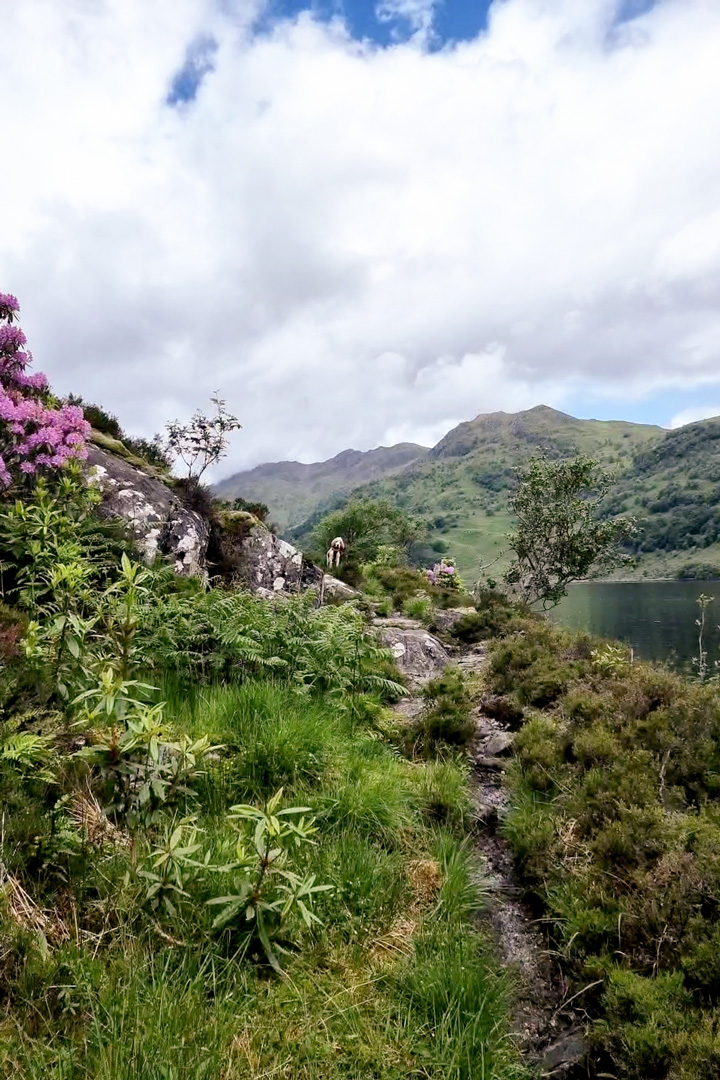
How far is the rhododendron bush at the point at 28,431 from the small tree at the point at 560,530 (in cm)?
1991

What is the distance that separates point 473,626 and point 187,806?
39.0ft

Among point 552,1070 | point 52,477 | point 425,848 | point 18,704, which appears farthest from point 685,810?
point 52,477

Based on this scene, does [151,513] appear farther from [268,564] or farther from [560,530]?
[560,530]

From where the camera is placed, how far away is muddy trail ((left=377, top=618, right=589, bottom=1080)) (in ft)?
9.90

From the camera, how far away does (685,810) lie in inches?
180

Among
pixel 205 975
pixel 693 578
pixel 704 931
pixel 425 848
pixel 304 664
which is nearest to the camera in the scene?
pixel 205 975

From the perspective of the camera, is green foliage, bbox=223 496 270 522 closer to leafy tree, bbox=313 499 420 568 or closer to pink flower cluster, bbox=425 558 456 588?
pink flower cluster, bbox=425 558 456 588

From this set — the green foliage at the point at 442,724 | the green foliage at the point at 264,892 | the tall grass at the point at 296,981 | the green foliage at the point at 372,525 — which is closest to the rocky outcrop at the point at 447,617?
the green foliage at the point at 442,724

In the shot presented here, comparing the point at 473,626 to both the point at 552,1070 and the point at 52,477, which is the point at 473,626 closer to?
the point at 52,477

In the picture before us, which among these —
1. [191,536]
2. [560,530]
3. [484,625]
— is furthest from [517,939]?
[560,530]

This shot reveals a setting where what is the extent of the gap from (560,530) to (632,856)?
842 inches

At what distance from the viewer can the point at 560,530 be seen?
24281mm

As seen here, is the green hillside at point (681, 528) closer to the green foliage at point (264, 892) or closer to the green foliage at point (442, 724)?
the green foliage at point (442, 724)

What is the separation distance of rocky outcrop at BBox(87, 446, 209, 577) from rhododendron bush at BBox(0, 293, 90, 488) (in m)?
3.33
